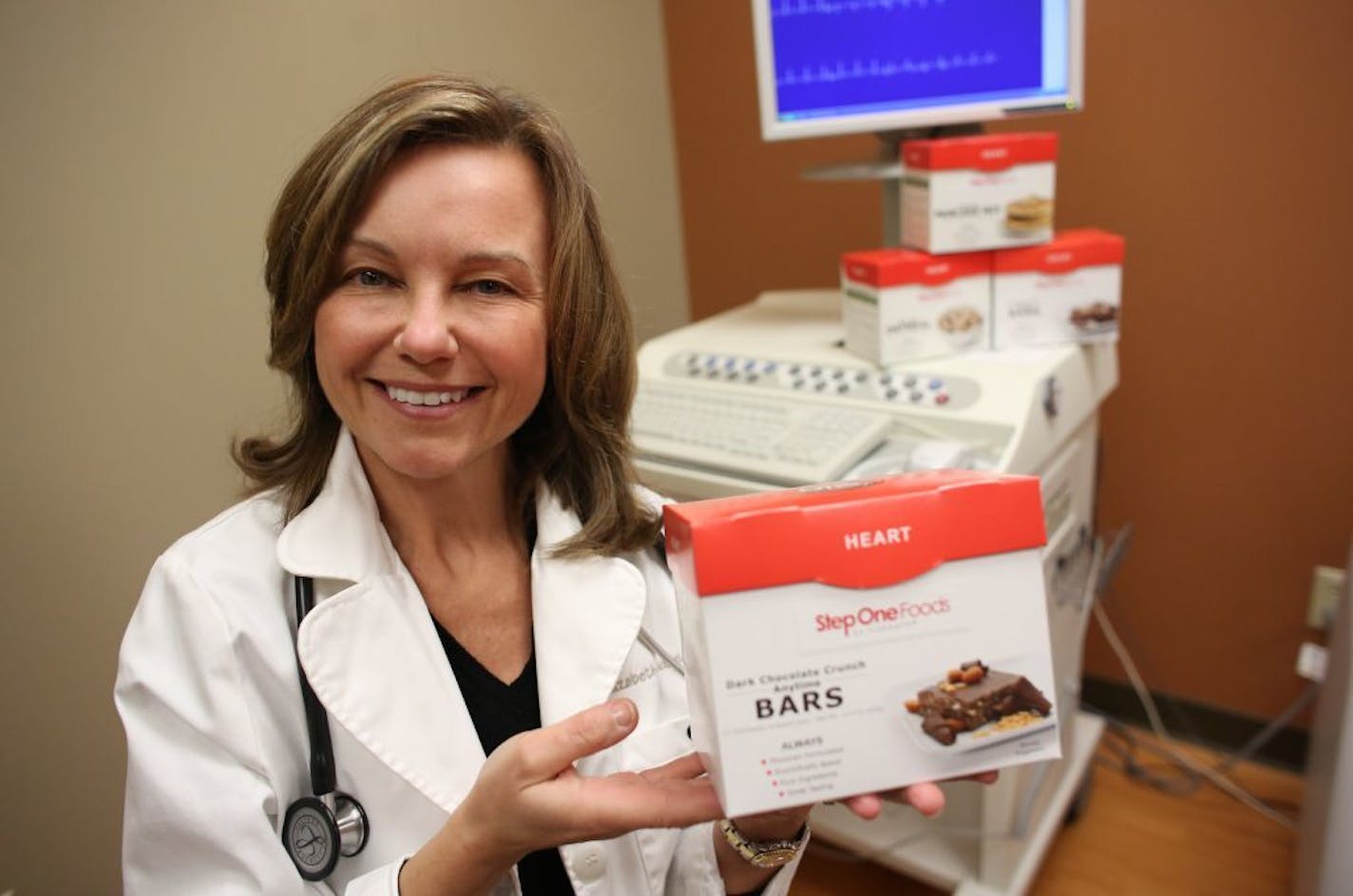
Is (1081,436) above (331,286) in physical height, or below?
below

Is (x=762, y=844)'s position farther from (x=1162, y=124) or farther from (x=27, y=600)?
(x=1162, y=124)

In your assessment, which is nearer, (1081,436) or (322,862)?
(322,862)

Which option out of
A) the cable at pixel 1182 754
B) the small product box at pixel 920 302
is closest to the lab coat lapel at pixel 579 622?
the small product box at pixel 920 302

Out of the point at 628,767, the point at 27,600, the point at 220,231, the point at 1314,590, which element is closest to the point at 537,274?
the point at 628,767

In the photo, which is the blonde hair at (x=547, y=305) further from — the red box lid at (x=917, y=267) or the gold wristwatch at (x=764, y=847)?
the red box lid at (x=917, y=267)

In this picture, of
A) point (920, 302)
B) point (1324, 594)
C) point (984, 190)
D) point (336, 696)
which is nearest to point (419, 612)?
point (336, 696)

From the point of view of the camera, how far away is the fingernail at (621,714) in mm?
671

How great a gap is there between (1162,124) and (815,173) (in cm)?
65

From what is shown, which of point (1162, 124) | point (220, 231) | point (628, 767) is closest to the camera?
point (628, 767)

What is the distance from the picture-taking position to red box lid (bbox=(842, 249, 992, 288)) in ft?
4.70

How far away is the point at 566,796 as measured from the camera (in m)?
0.67

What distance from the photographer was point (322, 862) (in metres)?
0.79

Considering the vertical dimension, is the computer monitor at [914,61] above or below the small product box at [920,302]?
above

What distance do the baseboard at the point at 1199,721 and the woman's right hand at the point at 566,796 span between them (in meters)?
1.70
